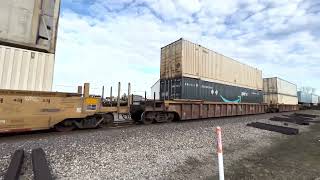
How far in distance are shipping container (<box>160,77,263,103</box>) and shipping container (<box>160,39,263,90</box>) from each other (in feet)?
1.03

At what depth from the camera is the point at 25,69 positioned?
27.6ft

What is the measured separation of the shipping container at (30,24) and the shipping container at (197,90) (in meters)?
7.68

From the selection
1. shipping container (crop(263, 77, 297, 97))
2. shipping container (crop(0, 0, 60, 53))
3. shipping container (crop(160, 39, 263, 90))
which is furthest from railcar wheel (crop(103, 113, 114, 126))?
shipping container (crop(263, 77, 297, 97))

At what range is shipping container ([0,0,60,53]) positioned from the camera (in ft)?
27.9

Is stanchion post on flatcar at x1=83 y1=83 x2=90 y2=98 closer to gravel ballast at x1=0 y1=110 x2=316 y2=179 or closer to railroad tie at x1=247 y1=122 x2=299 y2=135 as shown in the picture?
gravel ballast at x1=0 y1=110 x2=316 y2=179

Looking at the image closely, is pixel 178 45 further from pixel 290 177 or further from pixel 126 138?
pixel 290 177

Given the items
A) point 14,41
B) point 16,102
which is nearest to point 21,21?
point 14,41

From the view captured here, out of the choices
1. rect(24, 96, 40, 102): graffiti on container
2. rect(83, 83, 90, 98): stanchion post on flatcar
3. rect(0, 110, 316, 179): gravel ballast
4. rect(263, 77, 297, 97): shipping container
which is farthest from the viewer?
rect(263, 77, 297, 97): shipping container

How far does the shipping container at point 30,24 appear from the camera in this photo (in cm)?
852

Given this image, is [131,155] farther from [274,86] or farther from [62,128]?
[274,86]

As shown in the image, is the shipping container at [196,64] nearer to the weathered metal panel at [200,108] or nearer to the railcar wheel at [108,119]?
the weathered metal panel at [200,108]

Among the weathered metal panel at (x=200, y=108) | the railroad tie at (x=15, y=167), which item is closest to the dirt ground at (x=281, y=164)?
the railroad tie at (x=15, y=167)

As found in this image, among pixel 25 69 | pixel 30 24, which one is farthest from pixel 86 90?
pixel 30 24

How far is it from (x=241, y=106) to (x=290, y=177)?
15684mm
